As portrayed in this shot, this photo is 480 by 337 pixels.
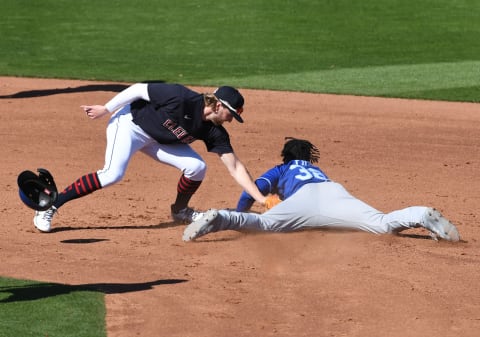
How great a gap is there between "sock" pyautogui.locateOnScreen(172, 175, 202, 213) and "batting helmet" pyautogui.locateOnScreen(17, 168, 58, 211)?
1784 mm

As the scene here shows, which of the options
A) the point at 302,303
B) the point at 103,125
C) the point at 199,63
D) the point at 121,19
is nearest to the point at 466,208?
the point at 302,303

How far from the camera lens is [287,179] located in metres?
9.80

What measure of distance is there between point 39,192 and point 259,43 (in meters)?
14.2

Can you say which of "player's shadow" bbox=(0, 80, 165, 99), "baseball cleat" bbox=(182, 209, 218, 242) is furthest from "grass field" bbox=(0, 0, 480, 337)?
"baseball cleat" bbox=(182, 209, 218, 242)

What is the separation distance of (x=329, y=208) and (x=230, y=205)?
1979 millimetres

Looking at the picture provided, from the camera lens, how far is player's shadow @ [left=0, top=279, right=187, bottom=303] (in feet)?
25.7

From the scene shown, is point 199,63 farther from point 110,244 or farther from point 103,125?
point 110,244

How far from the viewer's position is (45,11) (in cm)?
2570

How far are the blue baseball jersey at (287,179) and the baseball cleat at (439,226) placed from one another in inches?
41.9

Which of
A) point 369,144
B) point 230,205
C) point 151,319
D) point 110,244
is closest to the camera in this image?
point 151,319

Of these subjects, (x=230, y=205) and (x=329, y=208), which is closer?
(x=329, y=208)

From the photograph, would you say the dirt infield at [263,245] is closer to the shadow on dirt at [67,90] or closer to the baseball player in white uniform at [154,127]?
the baseball player in white uniform at [154,127]

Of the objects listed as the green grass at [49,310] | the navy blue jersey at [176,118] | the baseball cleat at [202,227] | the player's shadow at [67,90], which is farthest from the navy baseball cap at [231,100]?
the player's shadow at [67,90]

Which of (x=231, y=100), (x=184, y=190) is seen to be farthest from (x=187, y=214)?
(x=231, y=100)
